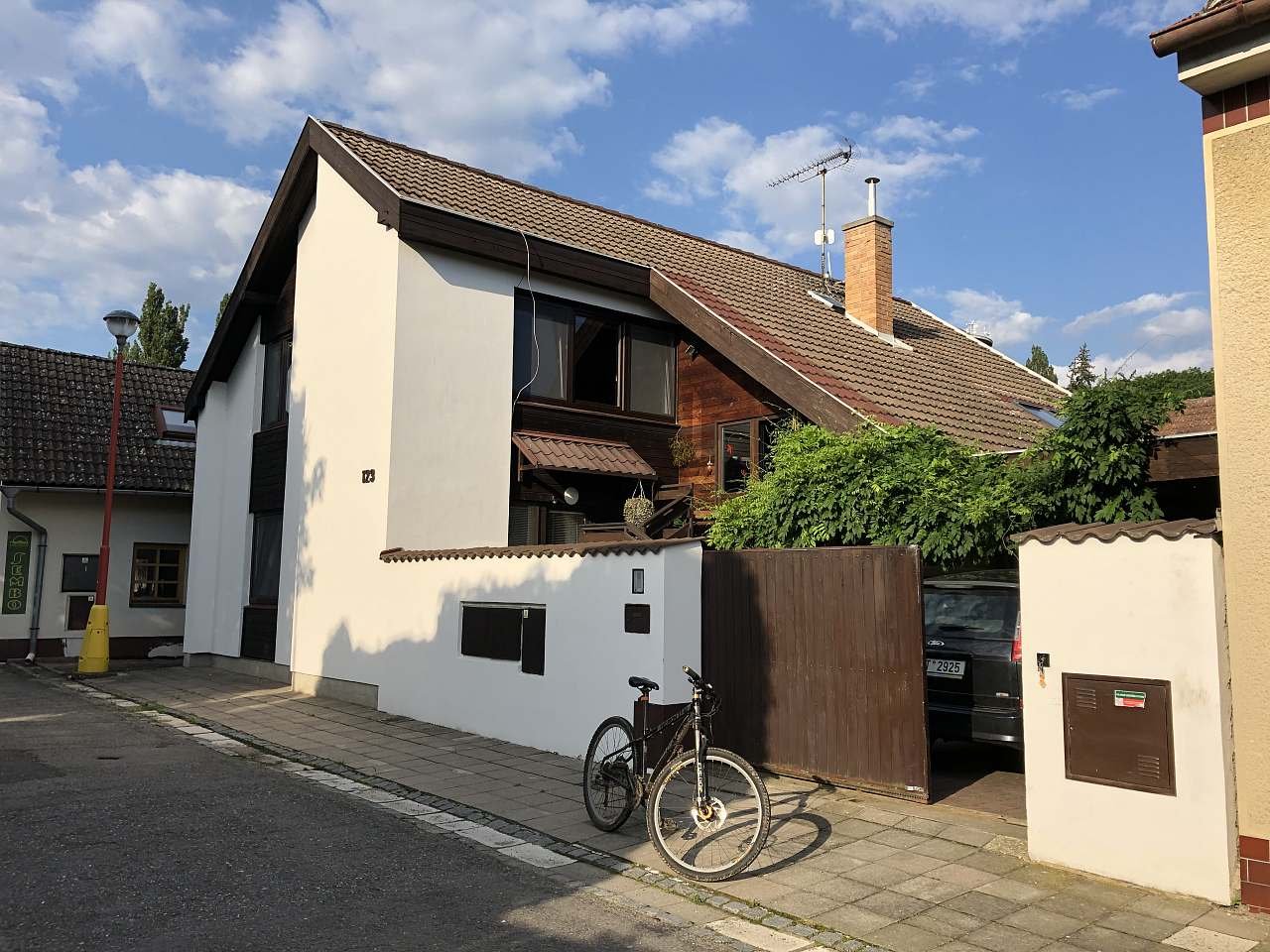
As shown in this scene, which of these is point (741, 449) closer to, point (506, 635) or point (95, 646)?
point (506, 635)

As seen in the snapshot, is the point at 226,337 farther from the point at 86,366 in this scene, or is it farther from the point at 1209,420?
the point at 1209,420

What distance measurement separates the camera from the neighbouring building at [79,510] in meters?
19.1

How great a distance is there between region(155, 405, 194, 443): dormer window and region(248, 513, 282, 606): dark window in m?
6.16

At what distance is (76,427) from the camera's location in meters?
20.8

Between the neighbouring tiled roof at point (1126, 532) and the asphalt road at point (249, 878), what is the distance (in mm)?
3263


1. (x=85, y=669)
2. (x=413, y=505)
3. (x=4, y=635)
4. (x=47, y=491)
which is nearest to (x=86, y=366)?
(x=47, y=491)

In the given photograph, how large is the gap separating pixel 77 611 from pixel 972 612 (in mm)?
18278

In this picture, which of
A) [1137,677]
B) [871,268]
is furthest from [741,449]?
[1137,677]

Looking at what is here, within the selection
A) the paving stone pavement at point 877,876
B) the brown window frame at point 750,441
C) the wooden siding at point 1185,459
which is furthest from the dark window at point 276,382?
the wooden siding at point 1185,459

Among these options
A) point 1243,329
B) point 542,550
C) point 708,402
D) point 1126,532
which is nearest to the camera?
point 1243,329

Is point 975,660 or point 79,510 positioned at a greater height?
point 79,510

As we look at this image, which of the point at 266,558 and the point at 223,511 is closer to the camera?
the point at 266,558

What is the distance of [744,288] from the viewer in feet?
53.7

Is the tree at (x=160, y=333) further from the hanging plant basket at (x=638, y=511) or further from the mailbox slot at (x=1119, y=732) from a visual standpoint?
the mailbox slot at (x=1119, y=732)
